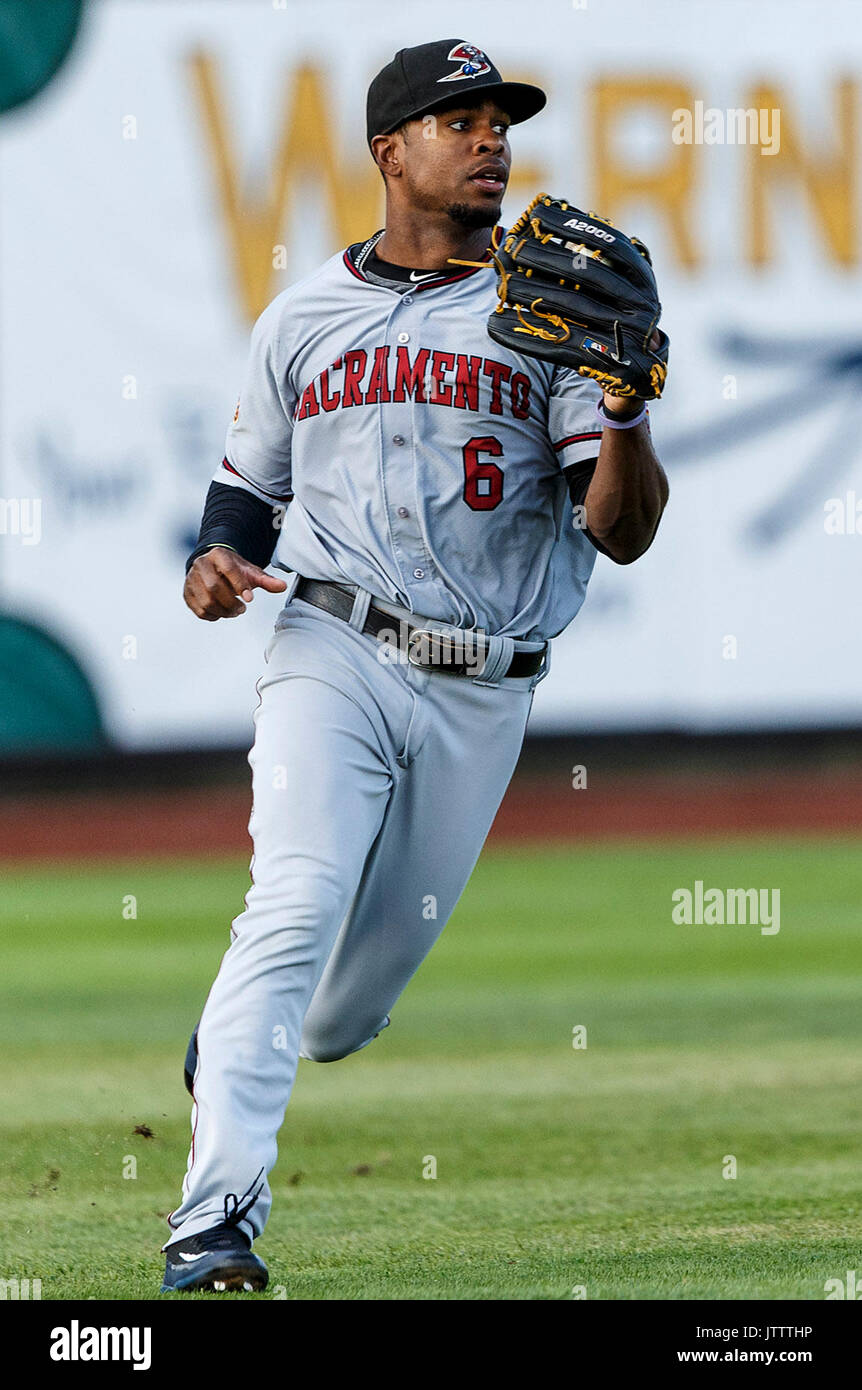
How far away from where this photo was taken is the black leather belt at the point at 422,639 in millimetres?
4043

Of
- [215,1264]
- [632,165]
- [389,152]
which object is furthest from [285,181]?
[215,1264]

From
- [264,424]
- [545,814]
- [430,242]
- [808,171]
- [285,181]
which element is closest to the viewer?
[430,242]

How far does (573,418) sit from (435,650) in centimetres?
54

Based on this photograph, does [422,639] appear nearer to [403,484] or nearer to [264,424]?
[403,484]

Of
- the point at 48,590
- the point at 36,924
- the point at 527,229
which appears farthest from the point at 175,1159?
the point at 48,590

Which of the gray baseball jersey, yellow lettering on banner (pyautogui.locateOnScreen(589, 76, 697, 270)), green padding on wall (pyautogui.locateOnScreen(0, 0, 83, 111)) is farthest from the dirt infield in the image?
the gray baseball jersey

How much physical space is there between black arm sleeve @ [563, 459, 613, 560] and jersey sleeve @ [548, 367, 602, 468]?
0.04 feet

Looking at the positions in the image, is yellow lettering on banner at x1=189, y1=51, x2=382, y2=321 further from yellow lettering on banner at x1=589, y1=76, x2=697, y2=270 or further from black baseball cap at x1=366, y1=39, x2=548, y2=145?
black baseball cap at x1=366, y1=39, x2=548, y2=145

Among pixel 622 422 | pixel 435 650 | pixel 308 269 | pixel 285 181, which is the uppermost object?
pixel 285 181

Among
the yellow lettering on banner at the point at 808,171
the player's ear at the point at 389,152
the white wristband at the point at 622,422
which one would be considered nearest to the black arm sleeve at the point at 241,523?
the player's ear at the point at 389,152

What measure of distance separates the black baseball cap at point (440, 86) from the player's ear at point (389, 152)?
0.06 feet

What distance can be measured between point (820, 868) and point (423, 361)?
377 inches

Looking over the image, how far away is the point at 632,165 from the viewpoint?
14398mm
